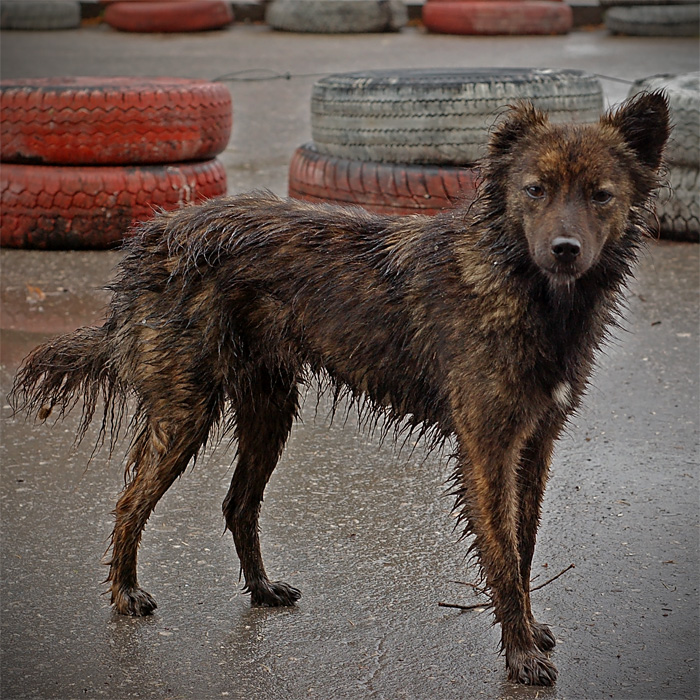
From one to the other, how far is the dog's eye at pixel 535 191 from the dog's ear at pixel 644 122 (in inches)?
12.1

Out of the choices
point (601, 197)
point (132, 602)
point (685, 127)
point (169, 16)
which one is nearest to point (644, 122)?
point (601, 197)

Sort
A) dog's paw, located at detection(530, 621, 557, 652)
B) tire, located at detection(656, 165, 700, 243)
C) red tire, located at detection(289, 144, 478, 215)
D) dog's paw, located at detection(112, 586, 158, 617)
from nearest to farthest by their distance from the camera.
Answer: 1. dog's paw, located at detection(530, 621, 557, 652)
2. dog's paw, located at detection(112, 586, 158, 617)
3. red tire, located at detection(289, 144, 478, 215)
4. tire, located at detection(656, 165, 700, 243)

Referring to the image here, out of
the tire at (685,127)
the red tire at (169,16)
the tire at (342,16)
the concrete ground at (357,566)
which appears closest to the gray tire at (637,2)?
the tire at (342,16)

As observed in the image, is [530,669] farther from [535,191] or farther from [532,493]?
[535,191]

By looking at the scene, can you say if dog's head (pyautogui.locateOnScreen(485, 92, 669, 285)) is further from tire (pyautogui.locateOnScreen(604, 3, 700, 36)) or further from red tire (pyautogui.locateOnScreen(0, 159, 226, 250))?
tire (pyautogui.locateOnScreen(604, 3, 700, 36))

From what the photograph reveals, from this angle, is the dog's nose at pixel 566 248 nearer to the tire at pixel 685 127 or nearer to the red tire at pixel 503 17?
the tire at pixel 685 127

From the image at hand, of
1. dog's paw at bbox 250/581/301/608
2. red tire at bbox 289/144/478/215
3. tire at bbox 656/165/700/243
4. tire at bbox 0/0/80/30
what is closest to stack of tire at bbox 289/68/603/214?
red tire at bbox 289/144/478/215

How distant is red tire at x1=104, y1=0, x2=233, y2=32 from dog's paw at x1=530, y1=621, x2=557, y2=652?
1435 centimetres

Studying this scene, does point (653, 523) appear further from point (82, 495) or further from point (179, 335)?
point (82, 495)

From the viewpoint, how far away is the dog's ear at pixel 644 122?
3.08m

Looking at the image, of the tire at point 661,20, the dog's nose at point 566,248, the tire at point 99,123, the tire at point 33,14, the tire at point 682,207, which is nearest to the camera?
the dog's nose at point 566,248

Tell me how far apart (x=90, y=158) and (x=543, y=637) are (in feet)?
16.8

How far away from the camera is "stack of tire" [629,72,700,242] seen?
7273mm

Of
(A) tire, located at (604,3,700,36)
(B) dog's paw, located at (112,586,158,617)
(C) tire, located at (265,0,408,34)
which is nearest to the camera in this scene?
(B) dog's paw, located at (112,586,158,617)
